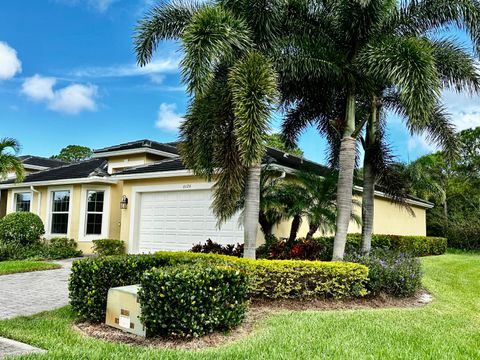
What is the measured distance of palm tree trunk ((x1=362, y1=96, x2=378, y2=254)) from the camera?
40.5 feet

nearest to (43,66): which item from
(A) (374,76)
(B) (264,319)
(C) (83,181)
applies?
(C) (83,181)

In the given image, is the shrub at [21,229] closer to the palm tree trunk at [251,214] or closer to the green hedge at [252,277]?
the green hedge at [252,277]

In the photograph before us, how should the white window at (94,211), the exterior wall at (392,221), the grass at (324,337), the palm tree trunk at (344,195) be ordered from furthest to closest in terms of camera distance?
the exterior wall at (392,221), the white window at (94,211), the palm tree trunk at (344,195), the grass at (324,337)

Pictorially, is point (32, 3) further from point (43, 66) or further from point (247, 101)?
point (247, 101)

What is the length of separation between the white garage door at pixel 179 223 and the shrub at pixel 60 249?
3139 millimetres

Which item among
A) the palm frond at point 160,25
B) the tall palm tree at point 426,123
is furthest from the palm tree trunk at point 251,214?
the palm frond at point 160,25

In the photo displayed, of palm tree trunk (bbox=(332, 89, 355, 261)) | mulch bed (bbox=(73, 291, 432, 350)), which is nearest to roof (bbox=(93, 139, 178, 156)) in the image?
palm tree trunk (bbox=(332, 89, 355, 261))

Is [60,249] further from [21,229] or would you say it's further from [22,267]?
[22,267]

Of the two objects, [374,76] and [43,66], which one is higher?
[43,66]

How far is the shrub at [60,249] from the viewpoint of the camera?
55.2 ft

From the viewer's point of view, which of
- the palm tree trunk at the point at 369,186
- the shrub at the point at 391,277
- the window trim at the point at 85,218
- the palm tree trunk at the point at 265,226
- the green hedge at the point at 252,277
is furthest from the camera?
the window trim at the point at 85,218

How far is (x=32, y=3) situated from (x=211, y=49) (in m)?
9.89

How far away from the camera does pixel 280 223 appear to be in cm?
1294

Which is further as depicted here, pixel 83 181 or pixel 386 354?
pixel 83 181
